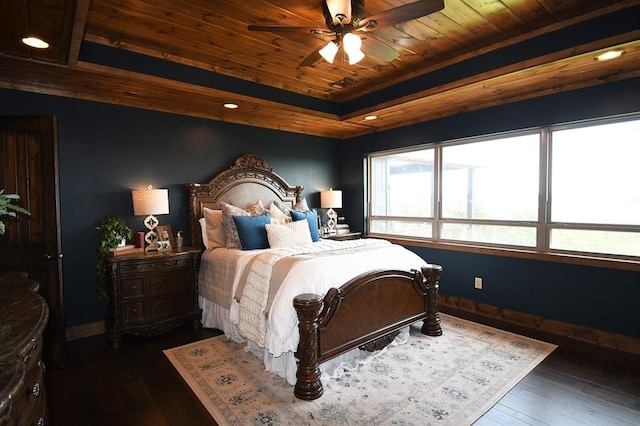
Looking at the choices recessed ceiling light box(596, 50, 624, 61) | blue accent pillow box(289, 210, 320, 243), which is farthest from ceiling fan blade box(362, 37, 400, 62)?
blue accent pillow box(289, 210, 320, 243)

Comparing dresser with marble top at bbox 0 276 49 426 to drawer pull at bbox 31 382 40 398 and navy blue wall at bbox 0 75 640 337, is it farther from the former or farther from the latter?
navy blue wall at bbox 0 75 640 337

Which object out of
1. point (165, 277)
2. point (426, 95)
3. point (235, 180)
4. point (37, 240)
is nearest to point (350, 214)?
point (235, 180)

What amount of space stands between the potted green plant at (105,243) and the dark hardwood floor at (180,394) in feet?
2.00

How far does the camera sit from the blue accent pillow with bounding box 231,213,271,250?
12.1 ft

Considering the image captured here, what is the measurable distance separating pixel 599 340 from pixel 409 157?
3075mm

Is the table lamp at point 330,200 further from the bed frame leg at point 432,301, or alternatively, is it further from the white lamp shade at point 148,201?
the white lamp shade at point 148,201

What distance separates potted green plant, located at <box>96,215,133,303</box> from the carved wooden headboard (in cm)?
81

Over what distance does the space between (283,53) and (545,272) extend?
352 centimetres

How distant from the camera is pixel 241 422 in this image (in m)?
2.11

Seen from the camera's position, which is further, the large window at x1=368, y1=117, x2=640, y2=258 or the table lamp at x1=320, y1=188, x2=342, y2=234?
the table lamp at x1=320, y1=188, x2=342, y2=234

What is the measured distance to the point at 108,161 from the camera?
3584mm

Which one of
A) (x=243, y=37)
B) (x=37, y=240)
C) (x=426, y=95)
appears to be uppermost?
(x=243, y=37)

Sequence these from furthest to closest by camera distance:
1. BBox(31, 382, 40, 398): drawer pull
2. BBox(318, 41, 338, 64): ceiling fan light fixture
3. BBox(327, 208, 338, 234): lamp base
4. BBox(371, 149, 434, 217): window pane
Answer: BBox(327, 208, 338, 234): lamp base, BBox(371, 149, 434, 217): window pane, BBox(318, 41, 338, 64): ceiling fan light fixture, BBox(31, 382, 40, 398): drawer pull

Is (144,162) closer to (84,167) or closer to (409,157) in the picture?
(84,167)
